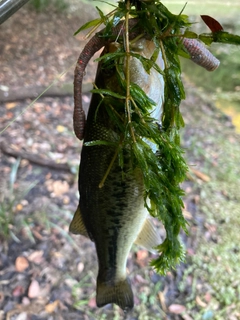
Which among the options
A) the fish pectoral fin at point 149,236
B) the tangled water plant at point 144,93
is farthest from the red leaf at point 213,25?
the fish pectoral fin at point 149,236

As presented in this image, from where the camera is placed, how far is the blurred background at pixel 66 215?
2.42 meters

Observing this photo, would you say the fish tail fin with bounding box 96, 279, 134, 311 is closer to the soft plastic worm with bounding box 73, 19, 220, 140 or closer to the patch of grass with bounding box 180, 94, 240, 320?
the soft plastic worm with bounding box 73, 19, 220, 140

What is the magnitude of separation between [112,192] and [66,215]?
1.83 meters

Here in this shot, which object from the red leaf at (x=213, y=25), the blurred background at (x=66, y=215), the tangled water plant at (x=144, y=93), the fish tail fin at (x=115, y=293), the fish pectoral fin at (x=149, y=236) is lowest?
the blurred background at (x=66, y=215)

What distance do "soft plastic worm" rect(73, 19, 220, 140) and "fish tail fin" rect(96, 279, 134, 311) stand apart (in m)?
0.76

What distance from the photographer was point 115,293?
1.50 m

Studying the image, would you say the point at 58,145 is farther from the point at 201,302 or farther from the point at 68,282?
the point at 201,302

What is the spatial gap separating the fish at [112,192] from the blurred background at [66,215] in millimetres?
387

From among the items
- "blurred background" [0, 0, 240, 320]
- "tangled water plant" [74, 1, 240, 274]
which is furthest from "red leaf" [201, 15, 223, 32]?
"blurred background" [0, 0, 240, 320]

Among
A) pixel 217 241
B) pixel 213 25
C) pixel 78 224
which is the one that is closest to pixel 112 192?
pixel 78 224

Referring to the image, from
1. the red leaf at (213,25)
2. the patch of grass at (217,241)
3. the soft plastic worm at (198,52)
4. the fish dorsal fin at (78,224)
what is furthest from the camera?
the patch of grass at (217,241)

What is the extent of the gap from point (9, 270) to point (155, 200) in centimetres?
181

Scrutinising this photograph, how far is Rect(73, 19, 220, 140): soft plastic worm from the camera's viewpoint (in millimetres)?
823

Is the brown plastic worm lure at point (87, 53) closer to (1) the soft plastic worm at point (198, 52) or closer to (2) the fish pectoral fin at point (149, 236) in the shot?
(1) the soft plastic worm at point (198, 52)
